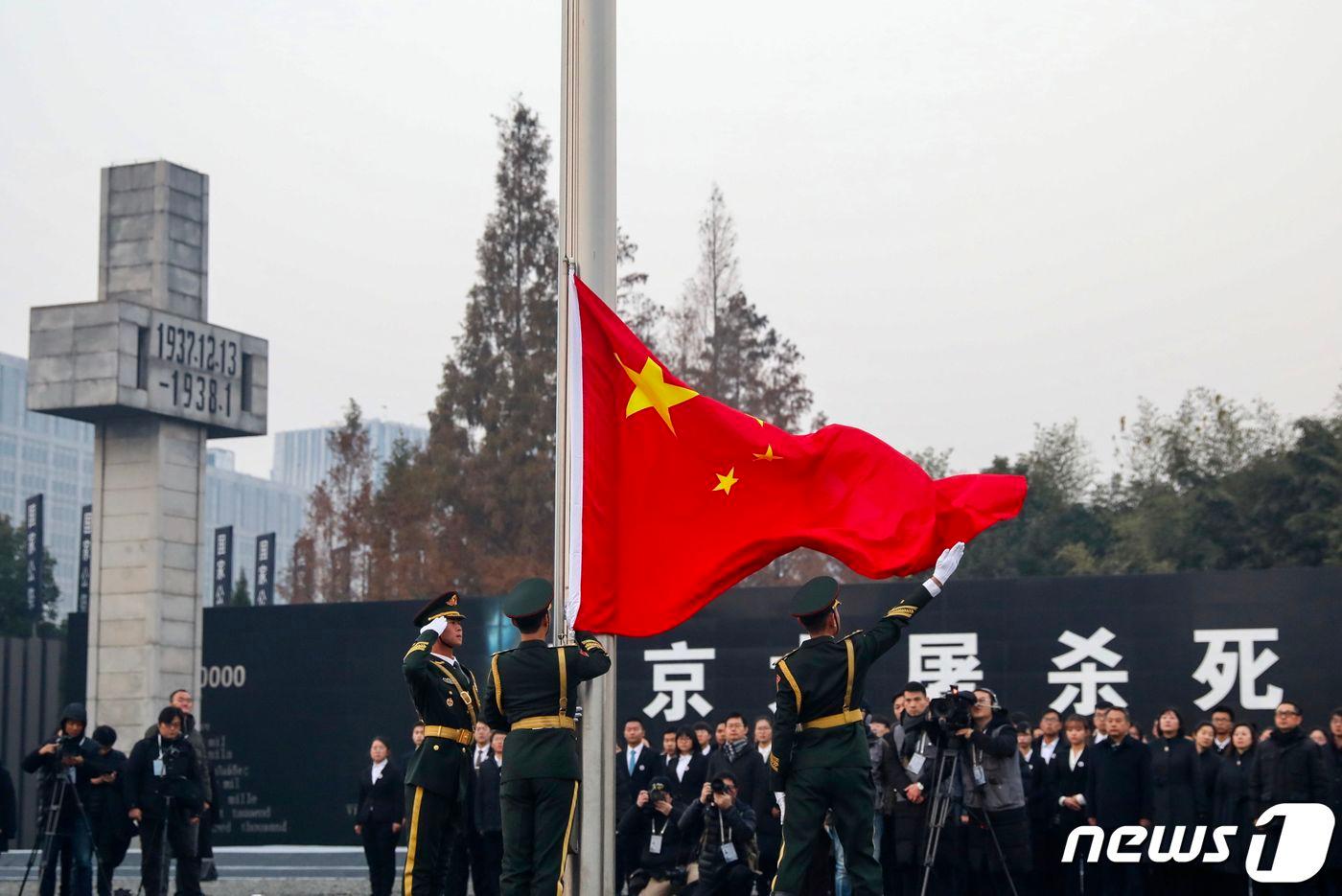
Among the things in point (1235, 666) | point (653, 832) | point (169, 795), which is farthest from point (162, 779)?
point (1235, 666)

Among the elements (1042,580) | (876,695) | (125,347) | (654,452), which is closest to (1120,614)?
(1042,580)

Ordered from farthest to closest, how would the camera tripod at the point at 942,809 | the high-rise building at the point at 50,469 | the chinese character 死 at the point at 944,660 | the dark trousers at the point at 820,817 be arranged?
the high-rise building at the point at 50,469, the chinese character 死 at the point at 944,660, the camera tripod at the point at 942,809, the dark trousers at the point at 820,817

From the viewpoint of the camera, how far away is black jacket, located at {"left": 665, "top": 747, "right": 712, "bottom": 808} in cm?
1310

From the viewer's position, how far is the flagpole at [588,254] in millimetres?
8125

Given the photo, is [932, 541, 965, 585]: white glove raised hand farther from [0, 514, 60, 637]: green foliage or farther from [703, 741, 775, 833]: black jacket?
[0, 514, 60, 637]: green foliage

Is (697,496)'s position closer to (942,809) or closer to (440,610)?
(440,610)

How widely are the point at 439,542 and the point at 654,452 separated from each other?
28.5 meters

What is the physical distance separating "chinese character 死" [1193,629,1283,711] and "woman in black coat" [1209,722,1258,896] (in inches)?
115

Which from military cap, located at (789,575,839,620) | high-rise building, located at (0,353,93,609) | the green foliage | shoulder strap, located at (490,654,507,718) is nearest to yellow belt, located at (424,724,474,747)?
shoulder strap, located at (490,654,507,718)

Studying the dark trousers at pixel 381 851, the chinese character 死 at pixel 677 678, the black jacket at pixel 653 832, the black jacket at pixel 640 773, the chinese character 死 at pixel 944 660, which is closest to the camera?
the black jacket at pixel 653 832

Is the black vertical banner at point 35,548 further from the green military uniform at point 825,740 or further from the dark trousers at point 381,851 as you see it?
the green military uniform at point 825,740

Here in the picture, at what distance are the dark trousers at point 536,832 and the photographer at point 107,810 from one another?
6.06 meters

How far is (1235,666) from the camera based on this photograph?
1541 centimetres

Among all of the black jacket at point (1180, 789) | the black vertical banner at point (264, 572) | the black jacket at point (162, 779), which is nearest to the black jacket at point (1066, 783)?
the black jacket at point (1180, 789)
